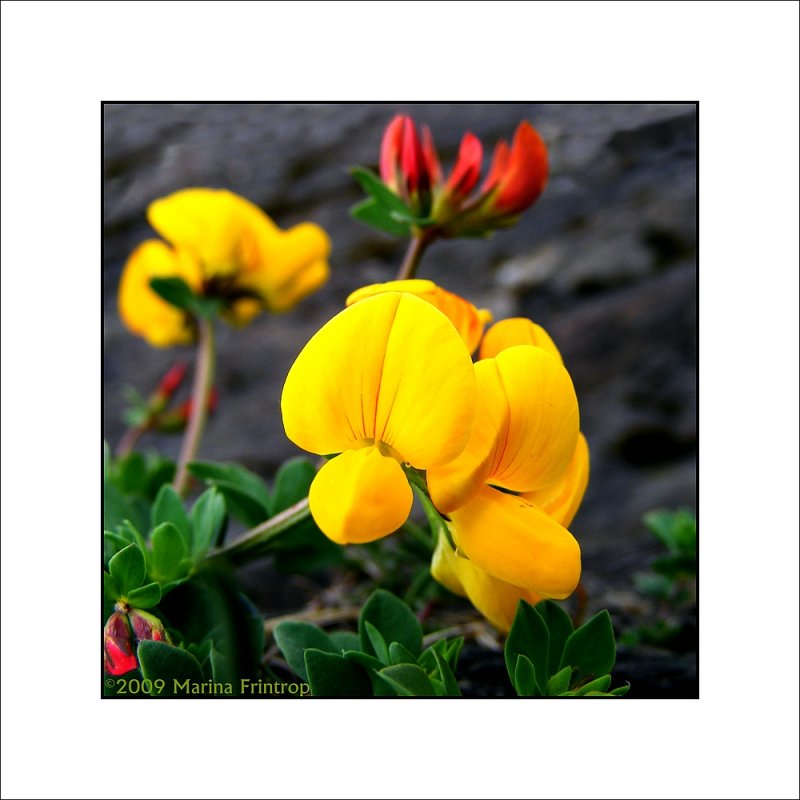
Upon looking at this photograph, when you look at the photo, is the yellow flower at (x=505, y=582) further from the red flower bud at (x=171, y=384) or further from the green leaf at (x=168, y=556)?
the red flower bud at (x=171, y=384)

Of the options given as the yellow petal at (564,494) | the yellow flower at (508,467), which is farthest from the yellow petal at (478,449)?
the yellow petal at (564,494)

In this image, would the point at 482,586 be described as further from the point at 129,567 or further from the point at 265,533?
the point at 129,567

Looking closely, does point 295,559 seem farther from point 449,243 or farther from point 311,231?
point 449,243

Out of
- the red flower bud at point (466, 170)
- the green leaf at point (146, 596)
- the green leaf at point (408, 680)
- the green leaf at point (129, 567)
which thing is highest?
the red flower bud at point (466, 170)

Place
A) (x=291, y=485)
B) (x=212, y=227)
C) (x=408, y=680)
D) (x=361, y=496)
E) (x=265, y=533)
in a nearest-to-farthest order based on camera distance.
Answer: (x=361, y=496), (x=408, y=680), (x=265, y=533), (x=291, y=485), (x=212, y=227)

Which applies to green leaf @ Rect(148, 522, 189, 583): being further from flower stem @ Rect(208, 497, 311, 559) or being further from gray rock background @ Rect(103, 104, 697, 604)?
gray rock background @ Rect(103, 104, 697, 604)

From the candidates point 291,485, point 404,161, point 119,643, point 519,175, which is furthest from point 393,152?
point 119,643
